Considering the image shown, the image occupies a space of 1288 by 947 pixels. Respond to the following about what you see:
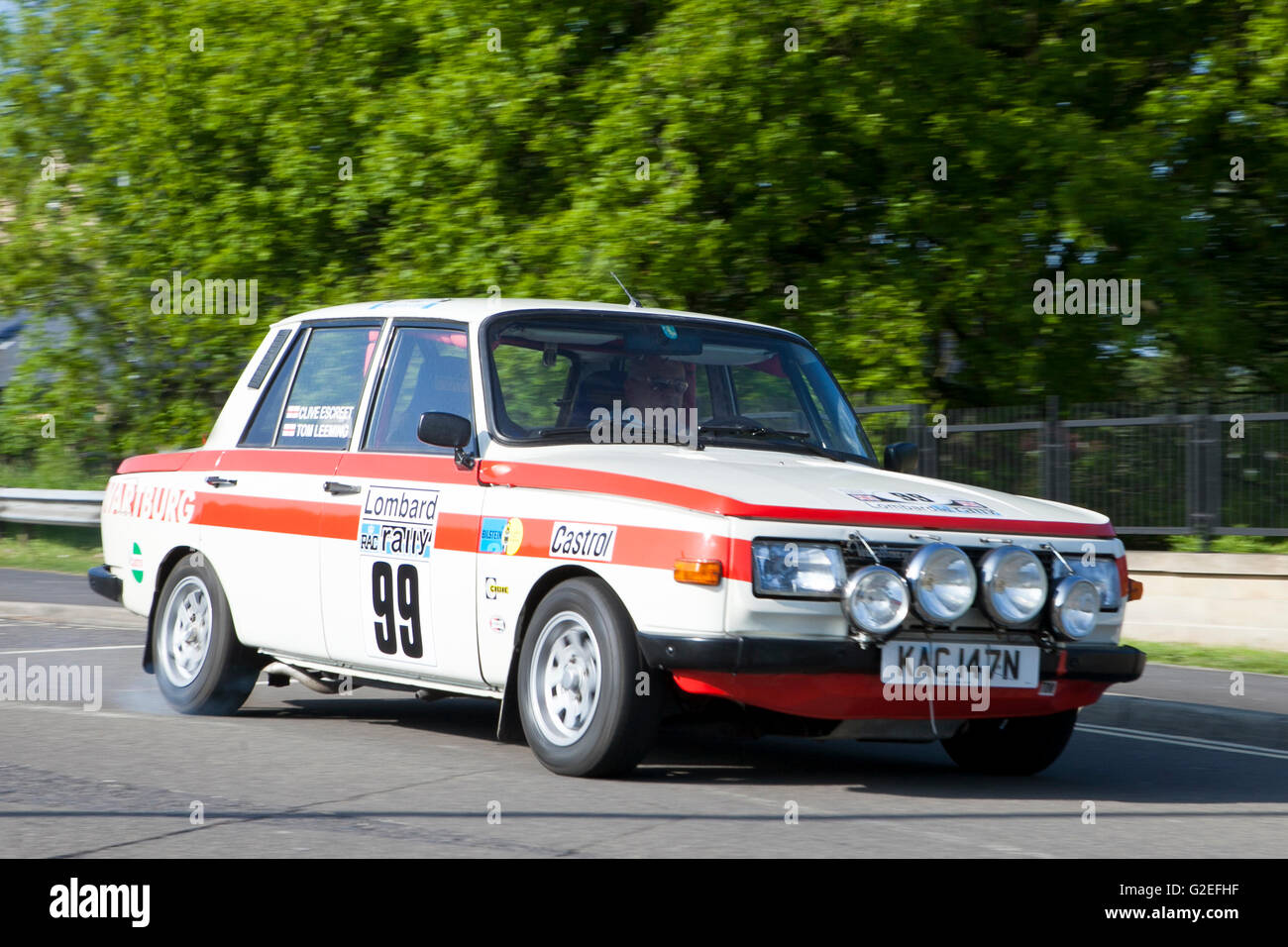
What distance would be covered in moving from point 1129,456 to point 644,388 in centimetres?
975

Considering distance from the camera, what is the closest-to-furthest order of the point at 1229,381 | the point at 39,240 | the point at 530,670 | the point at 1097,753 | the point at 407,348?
the point at 530,670
the point at 407,348
the point at 1097,753
the point at 1229,381
the point at 39,240

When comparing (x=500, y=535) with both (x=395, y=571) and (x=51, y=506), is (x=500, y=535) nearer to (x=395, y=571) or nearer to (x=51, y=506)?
(x=395, y=571)

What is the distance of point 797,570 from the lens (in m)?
6.35

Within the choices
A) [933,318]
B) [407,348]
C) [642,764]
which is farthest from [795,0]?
[642,764]

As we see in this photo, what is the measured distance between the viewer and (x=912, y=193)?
669 inches

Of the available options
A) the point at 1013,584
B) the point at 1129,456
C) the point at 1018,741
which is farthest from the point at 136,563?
the point at 1129,456

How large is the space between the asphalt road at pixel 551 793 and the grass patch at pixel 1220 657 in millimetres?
3606

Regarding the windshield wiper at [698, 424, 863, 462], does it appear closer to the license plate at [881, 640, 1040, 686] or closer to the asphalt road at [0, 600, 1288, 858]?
the asphalt road at [0, 600, 1288, 858]

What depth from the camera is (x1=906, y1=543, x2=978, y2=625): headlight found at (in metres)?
6.46

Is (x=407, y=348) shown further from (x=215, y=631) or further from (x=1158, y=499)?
(x=1158, y=499)

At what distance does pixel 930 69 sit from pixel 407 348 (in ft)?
32.0

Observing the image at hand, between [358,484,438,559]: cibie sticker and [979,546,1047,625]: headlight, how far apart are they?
2371 millimetres

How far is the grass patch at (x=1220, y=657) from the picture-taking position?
12.9 meters

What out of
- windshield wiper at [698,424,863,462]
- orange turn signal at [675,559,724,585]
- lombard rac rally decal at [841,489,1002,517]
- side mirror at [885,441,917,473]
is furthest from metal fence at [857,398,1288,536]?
orange turn signal at [675,559,724,585]
